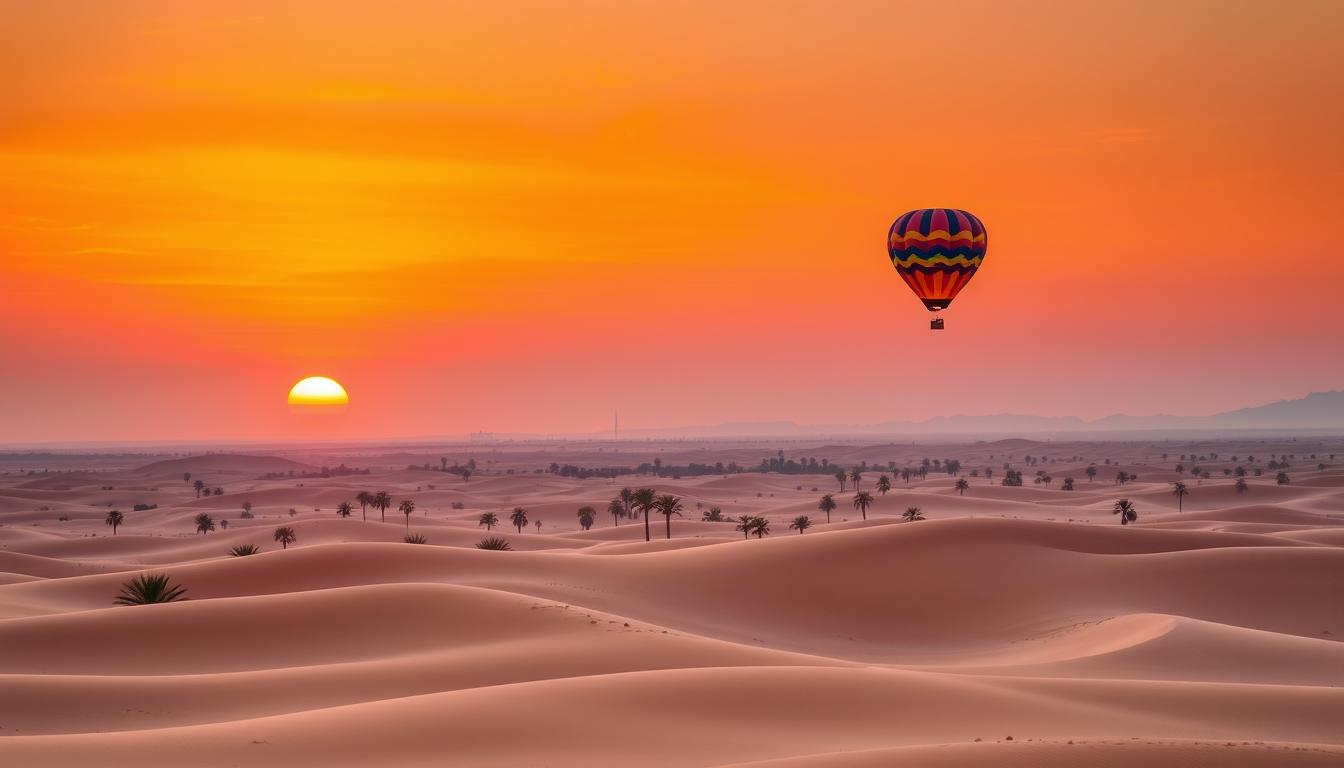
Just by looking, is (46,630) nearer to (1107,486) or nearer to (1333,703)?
(1333,703)

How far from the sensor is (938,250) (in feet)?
173

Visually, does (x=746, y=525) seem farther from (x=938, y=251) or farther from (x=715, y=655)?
(x=715, y=655)

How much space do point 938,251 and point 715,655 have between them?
93.5 ft

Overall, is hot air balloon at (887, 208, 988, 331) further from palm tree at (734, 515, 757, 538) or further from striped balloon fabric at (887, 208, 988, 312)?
palm tree at (734, 515, 757, 538)

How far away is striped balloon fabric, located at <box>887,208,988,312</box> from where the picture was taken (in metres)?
52.5

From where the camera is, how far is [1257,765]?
1477 cm

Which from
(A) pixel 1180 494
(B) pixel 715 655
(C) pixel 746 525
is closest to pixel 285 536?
(C) pixel 746 525

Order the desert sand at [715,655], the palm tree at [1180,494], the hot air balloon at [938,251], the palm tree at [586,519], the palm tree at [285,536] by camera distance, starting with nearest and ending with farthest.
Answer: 1. the desert sand at [715,655]
2. the hot air balloon at [938,251]
3. the palm tree at [285,536]
4. the palm tree at [586,519]
5. the palm tree at [1180,494]

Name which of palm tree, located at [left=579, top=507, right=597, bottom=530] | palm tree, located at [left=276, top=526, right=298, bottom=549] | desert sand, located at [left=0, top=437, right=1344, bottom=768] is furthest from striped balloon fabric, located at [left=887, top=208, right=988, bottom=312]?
palm tree, located at [left=579, top=507, right=597, bottom=530]

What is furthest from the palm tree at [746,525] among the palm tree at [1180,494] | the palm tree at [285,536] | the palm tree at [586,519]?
the palm tree at [1180,494]

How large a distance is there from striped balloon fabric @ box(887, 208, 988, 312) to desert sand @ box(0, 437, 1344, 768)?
10.8m

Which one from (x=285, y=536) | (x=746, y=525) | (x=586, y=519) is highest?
(x=285, y=536)

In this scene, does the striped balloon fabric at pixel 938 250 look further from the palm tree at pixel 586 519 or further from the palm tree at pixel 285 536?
the palm tree at pixel 586 519

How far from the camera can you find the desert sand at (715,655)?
19.1 meters
